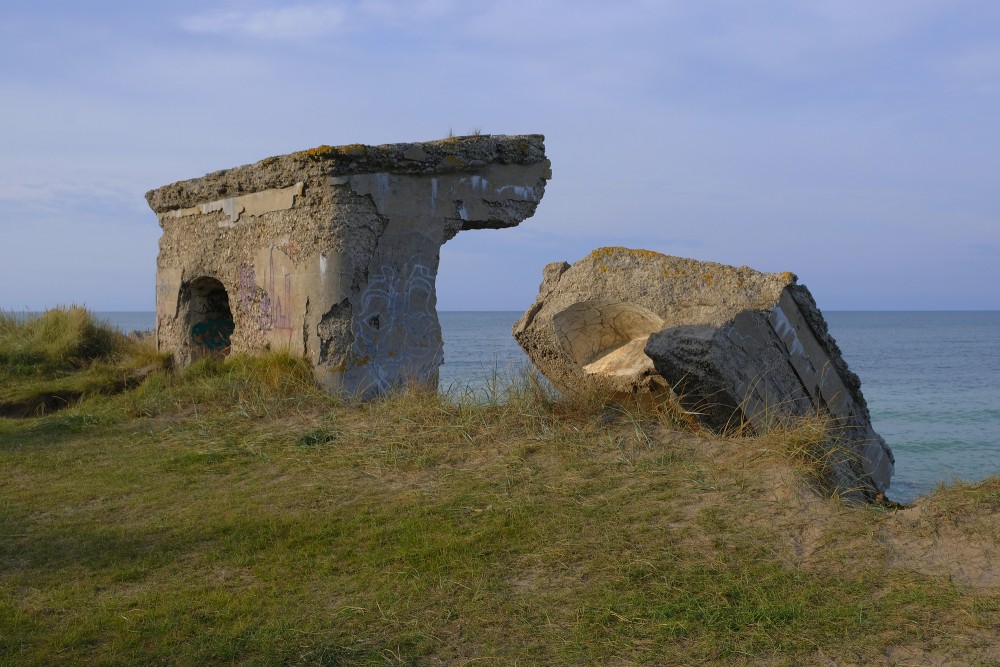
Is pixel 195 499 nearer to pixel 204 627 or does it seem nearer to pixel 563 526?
pixel 204 627

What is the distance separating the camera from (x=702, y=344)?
5.81 m

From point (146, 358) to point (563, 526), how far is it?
6962 mm

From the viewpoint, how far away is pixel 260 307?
8680 mm

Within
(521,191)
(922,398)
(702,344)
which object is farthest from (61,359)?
(922,398)

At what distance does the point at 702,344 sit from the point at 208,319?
252 inches

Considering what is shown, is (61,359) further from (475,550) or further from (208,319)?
(475,550)

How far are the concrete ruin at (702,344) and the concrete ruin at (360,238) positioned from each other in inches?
52.6

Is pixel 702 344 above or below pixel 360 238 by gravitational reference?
below

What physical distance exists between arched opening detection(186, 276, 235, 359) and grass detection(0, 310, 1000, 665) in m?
3.32

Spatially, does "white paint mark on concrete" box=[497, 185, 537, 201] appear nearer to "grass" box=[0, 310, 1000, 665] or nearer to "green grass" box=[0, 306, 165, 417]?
"grass" box=[0, 310, 1000, 665]

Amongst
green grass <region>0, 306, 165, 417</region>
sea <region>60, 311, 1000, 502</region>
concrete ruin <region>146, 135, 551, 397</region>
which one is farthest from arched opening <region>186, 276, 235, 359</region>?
sea <region>60, 311, 1000, 502</region>

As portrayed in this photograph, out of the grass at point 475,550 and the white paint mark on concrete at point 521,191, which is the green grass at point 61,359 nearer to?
the grass at point 475,550

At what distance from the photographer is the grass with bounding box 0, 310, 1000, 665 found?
3363 mm

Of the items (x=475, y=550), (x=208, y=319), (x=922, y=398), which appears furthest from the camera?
(x=922, y=398)
